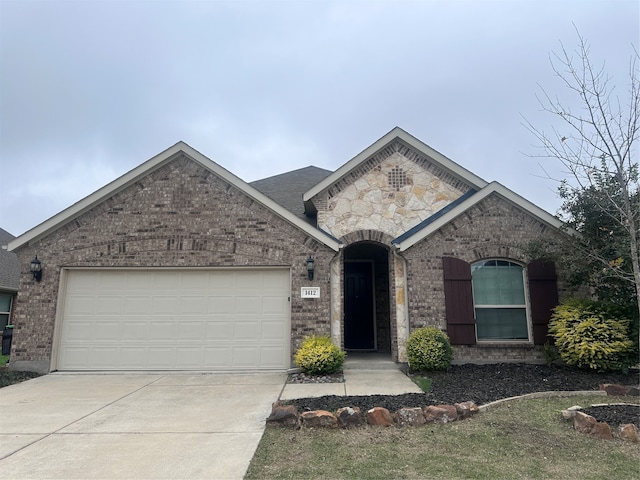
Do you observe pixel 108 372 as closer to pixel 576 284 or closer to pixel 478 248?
pixel 478 248

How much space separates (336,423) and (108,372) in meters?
6.57

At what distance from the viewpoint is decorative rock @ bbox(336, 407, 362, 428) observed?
4.93 m

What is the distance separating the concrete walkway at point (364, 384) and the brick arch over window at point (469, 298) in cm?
169

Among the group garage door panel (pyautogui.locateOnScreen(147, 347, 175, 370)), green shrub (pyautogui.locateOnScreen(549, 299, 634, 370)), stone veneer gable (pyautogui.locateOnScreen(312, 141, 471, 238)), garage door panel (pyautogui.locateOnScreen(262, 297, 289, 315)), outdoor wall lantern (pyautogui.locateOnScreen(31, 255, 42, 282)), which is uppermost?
stone veneer gable (pyautogui.locateOnScreen(312, 141, 471, 238))

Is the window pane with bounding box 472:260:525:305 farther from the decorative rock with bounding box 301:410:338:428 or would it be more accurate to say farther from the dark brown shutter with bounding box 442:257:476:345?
the decorative rock with bounding box 301:410:338:428

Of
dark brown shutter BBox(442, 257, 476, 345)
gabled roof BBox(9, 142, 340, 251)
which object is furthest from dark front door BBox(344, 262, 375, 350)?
dark brown shutter BBox(442, 257, 476, 345)

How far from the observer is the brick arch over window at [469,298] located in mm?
8977

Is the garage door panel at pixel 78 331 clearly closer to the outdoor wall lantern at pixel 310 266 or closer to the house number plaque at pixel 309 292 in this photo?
the house number plaque at pixel 309 292

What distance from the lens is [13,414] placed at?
19.0 feet

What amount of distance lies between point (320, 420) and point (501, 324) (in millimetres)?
6026

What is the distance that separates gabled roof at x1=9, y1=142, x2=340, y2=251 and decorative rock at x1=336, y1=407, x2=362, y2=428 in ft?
15.9

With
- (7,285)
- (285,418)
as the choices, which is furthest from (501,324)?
(7,285)

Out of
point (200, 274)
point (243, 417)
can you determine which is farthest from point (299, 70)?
point (243, 417)

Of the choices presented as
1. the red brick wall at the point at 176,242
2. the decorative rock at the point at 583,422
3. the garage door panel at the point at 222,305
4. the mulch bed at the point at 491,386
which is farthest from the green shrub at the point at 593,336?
the garage door panel at the point at 222,305
